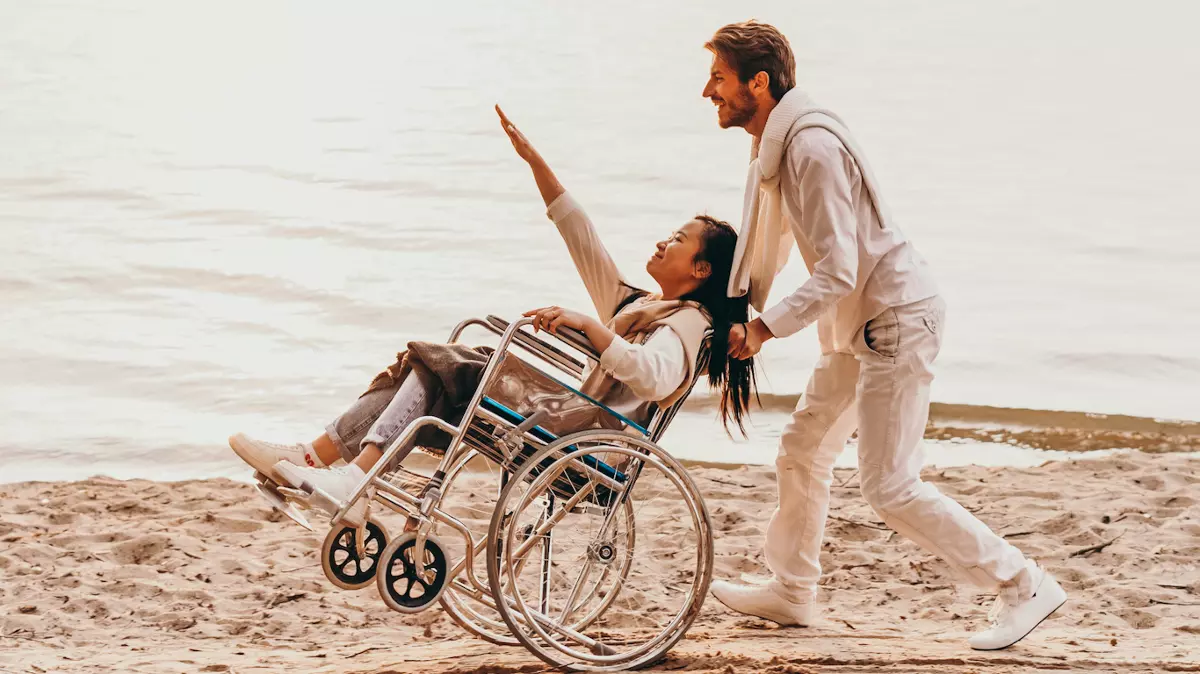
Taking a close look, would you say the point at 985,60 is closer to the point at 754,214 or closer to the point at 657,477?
the point at 657,477

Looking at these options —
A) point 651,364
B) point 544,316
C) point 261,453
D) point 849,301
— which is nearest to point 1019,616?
point 849,301

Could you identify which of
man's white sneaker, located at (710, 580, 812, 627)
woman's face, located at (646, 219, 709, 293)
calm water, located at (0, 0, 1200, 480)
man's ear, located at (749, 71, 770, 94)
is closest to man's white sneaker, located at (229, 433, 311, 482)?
woman's face, located at (646, 219, 709, 293)

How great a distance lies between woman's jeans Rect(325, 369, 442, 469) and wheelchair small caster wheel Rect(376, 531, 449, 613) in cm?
22

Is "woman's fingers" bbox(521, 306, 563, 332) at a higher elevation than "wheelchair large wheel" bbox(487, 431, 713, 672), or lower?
higher

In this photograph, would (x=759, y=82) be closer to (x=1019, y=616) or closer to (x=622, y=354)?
(x=622, y=354)

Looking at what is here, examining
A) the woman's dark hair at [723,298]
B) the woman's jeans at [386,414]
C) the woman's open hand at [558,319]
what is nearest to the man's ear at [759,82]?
the woman's dark hair at [723,298]

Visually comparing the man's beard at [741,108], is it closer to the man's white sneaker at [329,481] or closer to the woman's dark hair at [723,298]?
the woman's dark hair at [723,298]

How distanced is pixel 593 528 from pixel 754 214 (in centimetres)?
96

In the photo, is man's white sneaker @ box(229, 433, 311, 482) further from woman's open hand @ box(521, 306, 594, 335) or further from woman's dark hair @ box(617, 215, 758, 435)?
woman's dark hair @ box(617, 215, 758, 435)

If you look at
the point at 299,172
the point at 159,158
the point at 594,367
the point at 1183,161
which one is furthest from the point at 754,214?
the point at 1183,161

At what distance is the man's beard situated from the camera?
3795mm

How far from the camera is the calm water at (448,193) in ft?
26.2

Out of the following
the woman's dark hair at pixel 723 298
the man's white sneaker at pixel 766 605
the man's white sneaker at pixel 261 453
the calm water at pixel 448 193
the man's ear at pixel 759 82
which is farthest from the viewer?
the calm water at pixel 448 193

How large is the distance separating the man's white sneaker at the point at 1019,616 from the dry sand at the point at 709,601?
4cm
